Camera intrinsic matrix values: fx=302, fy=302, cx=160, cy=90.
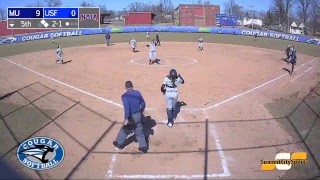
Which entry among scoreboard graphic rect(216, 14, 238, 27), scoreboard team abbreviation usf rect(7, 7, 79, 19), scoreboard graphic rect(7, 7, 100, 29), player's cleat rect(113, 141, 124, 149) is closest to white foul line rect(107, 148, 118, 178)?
player's cleat rect(113, 141, 124, 149)

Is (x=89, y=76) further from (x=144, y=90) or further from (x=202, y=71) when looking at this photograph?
(x=202, y=71)

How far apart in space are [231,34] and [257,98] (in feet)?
118

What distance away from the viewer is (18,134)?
9570 millimetres

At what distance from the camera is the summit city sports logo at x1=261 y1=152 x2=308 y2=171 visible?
24.7 ft

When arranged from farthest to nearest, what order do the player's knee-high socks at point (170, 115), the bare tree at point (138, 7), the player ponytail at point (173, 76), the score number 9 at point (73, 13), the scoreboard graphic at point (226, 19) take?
the bare tree at point (138, 7), the scoreboard graphic at point (226, 19), the score number 9 at point (73, 13), the player's knee-high socks at point (170, 115), the player ponytail at point (173, 76)

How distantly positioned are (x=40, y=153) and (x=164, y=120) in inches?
185

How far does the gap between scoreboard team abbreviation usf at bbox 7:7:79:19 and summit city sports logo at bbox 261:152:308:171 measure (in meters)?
25.3

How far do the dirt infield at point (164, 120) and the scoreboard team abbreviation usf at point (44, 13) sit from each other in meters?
8.87

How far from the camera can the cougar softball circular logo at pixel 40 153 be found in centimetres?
765

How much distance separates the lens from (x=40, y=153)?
26.0ft

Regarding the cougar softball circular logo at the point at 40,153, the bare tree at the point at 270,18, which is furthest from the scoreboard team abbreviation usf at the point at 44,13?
the bare tree at the point at 270,18

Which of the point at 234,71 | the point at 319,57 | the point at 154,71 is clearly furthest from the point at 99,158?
the point at 319,57

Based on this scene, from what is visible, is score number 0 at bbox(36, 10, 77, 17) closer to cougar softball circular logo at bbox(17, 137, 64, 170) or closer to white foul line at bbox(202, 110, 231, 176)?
cougar softball circular logo at bbox(17, 137, 64, 170)

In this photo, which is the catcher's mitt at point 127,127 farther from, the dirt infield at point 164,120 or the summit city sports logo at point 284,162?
the summit city sports logo at point 284,162
